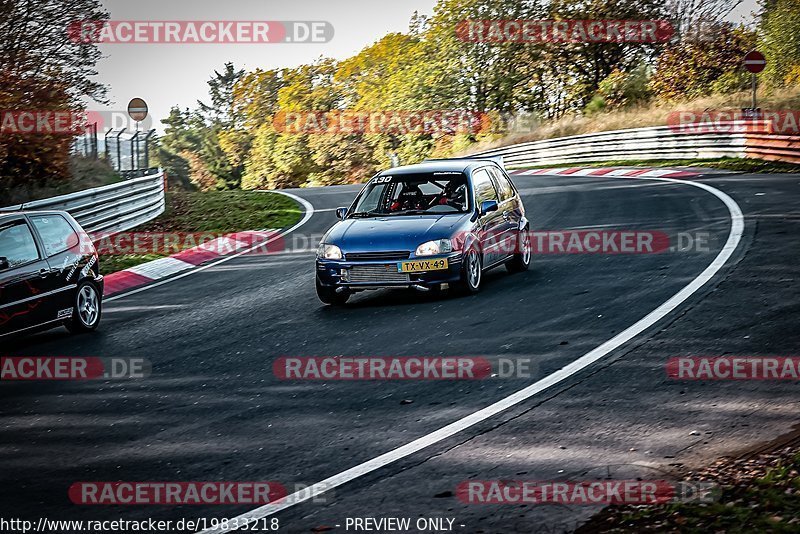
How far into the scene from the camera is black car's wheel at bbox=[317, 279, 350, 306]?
11773 millimetres

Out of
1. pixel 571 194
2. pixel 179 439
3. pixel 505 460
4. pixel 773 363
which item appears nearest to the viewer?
pixel 505 460

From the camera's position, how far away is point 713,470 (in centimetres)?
536

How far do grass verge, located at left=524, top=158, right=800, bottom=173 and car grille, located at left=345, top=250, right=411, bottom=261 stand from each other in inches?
676

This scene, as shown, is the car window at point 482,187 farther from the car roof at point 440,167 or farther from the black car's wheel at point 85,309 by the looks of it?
the black car's wheel at point 85,309

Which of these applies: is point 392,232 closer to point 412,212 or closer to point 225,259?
point 412,212

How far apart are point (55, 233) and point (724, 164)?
22.1 m

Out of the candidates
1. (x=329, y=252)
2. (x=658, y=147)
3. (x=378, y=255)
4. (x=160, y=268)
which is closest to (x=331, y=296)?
(x=329, y=252)

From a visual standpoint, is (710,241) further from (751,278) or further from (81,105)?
(81,105)

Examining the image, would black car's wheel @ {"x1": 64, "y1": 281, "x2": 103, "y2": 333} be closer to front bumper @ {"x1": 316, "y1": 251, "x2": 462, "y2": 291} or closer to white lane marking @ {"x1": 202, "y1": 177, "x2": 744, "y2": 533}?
front bumper @ {"x1": 316, "y1": 251, "x2": 462, "y2": 291}

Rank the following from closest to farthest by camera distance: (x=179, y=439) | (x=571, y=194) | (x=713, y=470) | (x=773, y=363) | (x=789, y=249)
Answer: (x=713, y=470)
(x=179, y=439)
(x=773, y=363)
(x=789, y=249)
(x=571, y=194)

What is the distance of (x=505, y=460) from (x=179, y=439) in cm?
231

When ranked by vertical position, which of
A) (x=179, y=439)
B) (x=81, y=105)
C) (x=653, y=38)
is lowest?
(x=179, y=439)

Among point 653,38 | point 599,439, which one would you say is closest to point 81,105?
point 599,439

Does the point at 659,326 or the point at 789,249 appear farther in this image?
the point at 789,249
